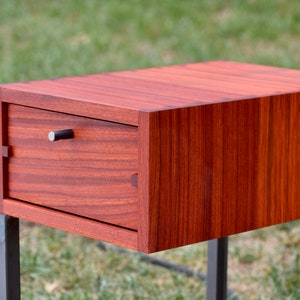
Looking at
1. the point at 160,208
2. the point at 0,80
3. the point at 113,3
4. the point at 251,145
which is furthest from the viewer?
the point at 113,3

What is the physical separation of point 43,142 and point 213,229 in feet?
1.52

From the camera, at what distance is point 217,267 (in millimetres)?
3002

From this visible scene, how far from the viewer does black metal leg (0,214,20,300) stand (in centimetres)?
250

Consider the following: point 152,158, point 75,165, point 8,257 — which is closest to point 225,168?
point 152,158

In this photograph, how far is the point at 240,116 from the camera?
228 cm

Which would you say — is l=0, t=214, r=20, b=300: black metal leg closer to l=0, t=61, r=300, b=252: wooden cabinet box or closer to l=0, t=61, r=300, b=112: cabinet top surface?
l=0, t=61, r=300, b=252: wooden cabinet box

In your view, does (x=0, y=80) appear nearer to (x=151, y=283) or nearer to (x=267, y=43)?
(x=267, y=43)

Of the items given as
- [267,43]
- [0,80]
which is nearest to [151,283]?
[0,80]

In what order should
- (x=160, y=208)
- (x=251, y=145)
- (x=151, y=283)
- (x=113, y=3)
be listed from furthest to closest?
(x=113, y=3) → (x=151, y=283) → (x=251, y=145) → (x=160, y=208)

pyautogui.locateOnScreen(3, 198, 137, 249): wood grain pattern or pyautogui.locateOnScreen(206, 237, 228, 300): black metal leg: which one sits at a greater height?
Answer: pyautogui.locateOnScreen(3, 198, 137, 249): wood grain pattern

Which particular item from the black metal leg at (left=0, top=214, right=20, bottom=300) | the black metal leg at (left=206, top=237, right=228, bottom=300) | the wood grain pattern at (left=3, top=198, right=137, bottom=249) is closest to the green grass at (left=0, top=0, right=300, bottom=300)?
the black metal leg at (left=206, top=237, right=228, bottom=300)

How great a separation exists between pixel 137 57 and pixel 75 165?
4298 millimetres

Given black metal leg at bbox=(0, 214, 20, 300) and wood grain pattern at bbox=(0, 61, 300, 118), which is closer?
wood grain pattern at bbox=(0, 61, 300, 118)

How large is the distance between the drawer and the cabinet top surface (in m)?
0.07
